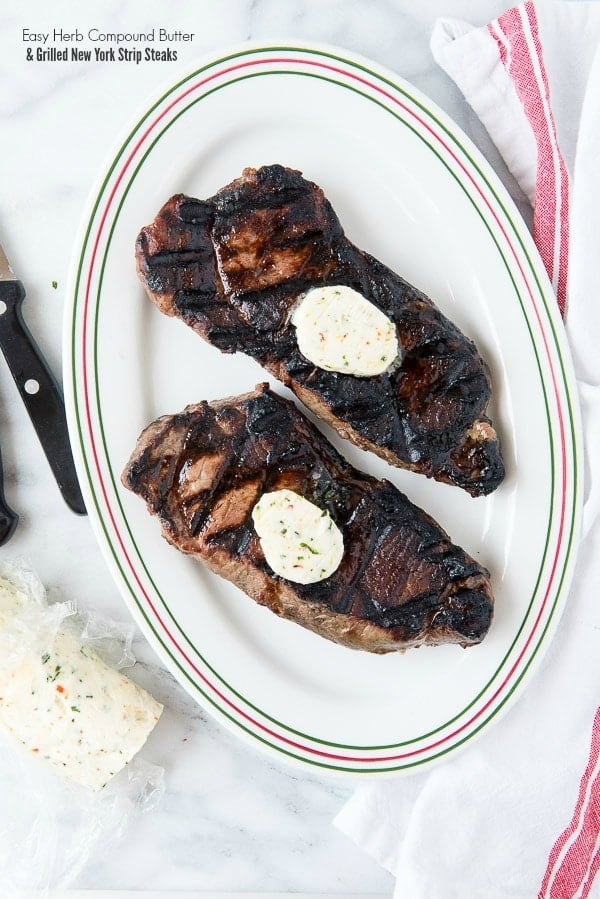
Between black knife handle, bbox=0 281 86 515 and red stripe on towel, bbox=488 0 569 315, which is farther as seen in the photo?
black knife handle, bbox=0 281 86 515

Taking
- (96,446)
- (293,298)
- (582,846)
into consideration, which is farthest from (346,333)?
(582,846)

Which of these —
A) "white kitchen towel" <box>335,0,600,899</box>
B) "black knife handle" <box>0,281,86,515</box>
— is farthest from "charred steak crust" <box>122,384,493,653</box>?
"white kitchen towel" <box>335,0,600,899</box>

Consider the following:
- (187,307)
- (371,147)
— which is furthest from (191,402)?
(371,147)

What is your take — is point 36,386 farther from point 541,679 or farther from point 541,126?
point 541,679

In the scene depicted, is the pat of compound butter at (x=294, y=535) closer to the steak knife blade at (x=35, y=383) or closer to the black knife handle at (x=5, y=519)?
the steak knife blade at (x=35, y=383)

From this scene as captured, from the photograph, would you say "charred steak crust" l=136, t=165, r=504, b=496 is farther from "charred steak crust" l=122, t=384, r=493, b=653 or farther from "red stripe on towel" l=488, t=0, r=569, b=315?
"red stripe on towel" l=488, t=0, r=569, b=315

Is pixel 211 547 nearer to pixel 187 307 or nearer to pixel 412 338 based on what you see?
pixel 187 307

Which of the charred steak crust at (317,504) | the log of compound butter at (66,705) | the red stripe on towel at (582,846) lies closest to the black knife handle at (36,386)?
the charred steak crust at (317,504)
